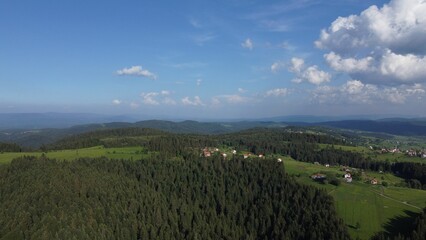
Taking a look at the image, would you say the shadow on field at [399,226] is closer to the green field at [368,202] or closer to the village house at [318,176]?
the green field at [368,202]

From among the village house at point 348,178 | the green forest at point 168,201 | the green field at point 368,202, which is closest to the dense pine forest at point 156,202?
the green forest at point 168,201

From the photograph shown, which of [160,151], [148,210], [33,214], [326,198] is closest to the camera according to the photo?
[33,214]

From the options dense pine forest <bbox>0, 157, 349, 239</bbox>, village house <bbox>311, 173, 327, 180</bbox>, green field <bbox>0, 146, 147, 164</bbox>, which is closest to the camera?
dense pine forest <bbox>0, 157, 349, 239</bbox>

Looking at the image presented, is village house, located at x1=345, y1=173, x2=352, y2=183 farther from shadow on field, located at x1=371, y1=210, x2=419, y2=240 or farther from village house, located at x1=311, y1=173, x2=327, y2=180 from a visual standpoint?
shadow on field, located at x1=371, y1=210, x2=419, y2=240

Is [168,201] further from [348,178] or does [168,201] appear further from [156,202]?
[348,178]

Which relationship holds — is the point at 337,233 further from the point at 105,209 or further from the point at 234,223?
the point at 105,209

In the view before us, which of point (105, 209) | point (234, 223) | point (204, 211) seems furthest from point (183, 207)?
point (105, 209)

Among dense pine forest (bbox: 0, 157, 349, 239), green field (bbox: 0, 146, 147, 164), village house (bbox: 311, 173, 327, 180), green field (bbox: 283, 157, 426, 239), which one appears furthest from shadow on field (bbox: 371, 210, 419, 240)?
green field (bbox: 0, 146, 147, 164)
